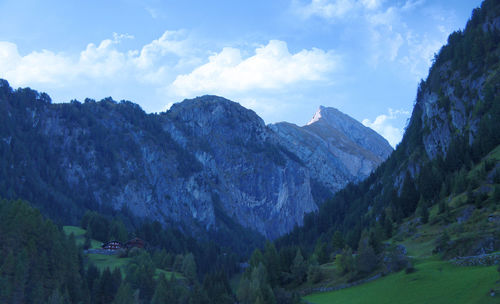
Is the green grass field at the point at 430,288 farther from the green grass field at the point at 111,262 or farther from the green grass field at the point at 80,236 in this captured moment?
the green grass field at the point at 80,236

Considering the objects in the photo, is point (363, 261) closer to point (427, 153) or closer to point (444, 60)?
point (427, 153)

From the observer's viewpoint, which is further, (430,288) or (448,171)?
(448,171)

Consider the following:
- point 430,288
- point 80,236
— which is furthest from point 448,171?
point 80,236

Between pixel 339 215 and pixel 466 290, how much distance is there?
417 ft

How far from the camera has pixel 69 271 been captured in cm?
9188

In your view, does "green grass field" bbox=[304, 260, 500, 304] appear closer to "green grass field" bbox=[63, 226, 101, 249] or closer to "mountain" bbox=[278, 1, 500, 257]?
"mountain" bbox=[278, 1, 500, 257]

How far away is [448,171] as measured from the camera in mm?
116500

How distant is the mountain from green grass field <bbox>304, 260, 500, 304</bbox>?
6.52 m

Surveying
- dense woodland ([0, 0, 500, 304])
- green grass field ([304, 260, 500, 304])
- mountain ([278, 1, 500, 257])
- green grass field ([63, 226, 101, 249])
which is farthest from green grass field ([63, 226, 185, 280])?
green grass field ([304, 260, 500, 304])

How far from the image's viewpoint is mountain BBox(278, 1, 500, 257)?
274 ft

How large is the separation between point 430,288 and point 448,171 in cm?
6709

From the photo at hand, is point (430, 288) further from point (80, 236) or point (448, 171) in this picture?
point (80, 236)

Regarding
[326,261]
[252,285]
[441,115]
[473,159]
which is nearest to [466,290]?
[252,285]

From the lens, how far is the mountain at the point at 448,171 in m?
83.6
